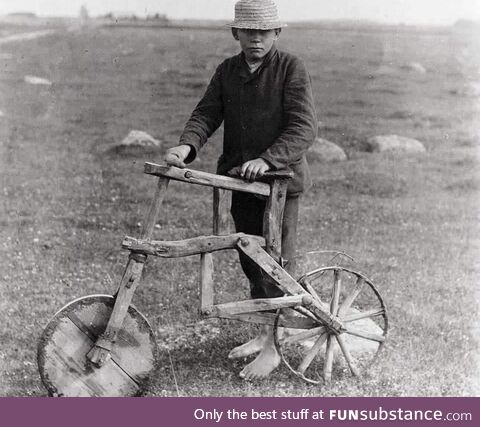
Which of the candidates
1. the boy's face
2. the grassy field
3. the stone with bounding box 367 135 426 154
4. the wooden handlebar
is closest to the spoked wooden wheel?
the grassy field

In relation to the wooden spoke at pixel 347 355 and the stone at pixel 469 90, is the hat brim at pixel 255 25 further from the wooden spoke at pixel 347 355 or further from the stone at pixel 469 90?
the stone at pixel 469 90

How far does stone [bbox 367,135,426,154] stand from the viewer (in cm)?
1180

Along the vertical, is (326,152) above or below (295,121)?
below

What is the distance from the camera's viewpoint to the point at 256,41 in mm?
4074

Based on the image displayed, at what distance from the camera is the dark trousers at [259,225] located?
14.7ft

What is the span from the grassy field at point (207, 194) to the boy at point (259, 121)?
896 mm

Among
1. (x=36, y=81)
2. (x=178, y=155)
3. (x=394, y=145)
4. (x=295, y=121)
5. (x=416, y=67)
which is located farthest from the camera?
(x=416, y=67)

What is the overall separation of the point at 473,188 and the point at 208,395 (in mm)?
6785

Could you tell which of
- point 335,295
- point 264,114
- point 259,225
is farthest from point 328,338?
point 264,114

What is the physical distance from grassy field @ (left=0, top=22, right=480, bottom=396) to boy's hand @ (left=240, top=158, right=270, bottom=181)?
4.56 feet

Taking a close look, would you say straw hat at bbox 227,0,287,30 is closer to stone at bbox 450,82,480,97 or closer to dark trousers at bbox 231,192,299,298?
dark trousers at bbox 231,192,299,298

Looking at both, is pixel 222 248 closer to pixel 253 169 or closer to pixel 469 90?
pixel 253 169

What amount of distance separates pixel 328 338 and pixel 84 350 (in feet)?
5.07
